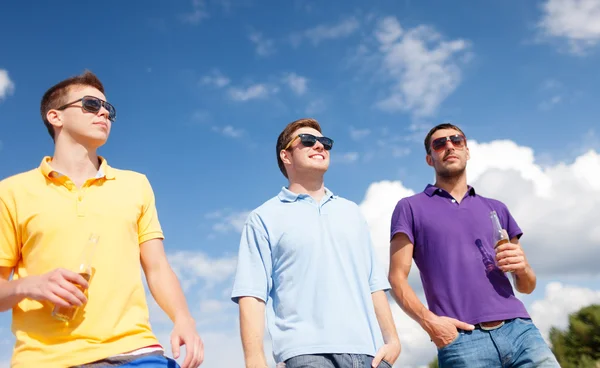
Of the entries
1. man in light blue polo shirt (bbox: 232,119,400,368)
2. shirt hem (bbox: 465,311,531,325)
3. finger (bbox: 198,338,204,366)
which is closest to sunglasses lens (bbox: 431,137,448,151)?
man in light blue polo shirt (bbox: 232,119,400,368)

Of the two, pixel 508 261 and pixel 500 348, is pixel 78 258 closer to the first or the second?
pixel 500 348

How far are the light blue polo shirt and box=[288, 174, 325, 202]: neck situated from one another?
0.13 metres

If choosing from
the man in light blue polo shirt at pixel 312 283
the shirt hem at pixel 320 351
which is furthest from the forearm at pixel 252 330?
the shirt hem at pixel 320 351

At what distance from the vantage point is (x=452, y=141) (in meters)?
6.64

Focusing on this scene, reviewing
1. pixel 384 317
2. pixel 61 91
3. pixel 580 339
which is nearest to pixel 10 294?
pixel 61 91

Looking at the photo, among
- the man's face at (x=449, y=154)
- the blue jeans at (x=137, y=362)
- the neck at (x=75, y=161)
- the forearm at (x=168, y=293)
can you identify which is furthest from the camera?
the man's face at (x=449, y=154)

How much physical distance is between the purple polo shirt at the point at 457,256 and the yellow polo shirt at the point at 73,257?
3.03 meters

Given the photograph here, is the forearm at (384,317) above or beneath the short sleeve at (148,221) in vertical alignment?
beneath

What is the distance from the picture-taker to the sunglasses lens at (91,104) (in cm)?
444

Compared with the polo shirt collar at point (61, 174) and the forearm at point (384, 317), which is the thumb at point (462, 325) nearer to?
the forearm at point (384, 317)

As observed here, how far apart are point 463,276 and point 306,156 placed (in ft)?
6.38

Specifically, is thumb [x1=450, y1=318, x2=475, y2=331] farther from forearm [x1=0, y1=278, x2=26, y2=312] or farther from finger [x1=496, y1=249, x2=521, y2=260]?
forearm [x1=0, y1=278, x2=26, y2=312]

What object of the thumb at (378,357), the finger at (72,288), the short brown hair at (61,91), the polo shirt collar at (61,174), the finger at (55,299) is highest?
the short brown hair at (61,91)

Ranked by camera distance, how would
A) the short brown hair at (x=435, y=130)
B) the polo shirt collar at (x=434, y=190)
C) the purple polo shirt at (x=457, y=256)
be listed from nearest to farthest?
the purple polo shirt at (x=457, y=256), the polo shirt collar at (x=434, y=190), the short brown hair at (x=435, y=130)
